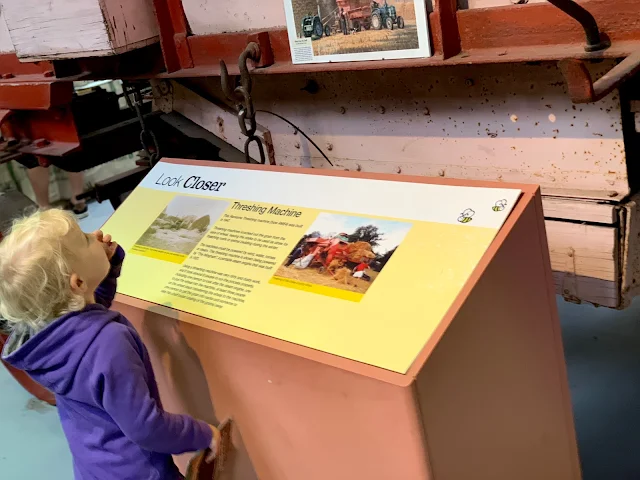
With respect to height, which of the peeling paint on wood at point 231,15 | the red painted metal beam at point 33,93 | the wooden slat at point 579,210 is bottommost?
the wooden slat at point 579,210

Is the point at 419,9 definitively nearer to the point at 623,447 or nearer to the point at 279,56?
the point at 279,56

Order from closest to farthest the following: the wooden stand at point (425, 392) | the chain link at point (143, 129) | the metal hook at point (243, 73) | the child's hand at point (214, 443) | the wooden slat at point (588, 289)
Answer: the wooden stand at point (425, 392)
the child's hand at point (214, 443)
the wooden slat at point (588, 289)
the metal hook at point (243, 73)
the chain link at point (143, 129)

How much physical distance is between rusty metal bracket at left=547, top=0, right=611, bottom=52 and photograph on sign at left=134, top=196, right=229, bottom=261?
0.96 m

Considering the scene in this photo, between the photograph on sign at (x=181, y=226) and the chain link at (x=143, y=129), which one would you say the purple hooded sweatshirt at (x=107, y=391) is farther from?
the chain link at (x=143, y=129)

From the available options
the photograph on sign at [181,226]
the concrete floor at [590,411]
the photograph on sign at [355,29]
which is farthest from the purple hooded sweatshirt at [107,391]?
the concrete floor at [590,411]

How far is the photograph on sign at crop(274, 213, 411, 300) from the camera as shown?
1.50 metres

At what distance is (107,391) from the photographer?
4.97 ft

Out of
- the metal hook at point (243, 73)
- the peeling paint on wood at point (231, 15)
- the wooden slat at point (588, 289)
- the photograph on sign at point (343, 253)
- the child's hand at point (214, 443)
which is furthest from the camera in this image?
the peeling paint on wood at point (231, 15)

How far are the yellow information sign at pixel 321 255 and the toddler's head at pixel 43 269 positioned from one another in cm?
27

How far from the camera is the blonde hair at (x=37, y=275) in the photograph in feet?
4.95

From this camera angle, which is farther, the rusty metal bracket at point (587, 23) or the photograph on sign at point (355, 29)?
the photograph on sign at point (355, 29)

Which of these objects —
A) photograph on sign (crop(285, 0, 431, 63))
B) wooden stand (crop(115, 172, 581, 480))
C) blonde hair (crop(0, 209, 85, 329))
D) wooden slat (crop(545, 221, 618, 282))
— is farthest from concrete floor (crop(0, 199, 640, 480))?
blonde hair (crop(0, 209, 85, 329))

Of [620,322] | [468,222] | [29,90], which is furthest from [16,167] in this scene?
[468,222]

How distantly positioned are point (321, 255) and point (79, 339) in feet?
1.82
